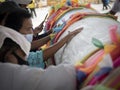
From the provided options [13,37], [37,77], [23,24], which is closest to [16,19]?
[23,24]

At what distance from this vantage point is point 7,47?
1287mm

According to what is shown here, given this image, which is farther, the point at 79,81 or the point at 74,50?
the point at 74,50

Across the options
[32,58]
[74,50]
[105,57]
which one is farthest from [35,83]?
[32,58]

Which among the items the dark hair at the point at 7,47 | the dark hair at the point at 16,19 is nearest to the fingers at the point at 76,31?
the dark hair at the point at 16,19

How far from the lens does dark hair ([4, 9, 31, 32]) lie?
4.71 ft

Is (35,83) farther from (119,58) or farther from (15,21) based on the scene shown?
(15,21)

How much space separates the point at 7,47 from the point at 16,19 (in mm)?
233

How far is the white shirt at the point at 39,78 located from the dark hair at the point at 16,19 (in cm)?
48

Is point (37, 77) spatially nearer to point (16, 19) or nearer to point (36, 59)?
point (16, 19)

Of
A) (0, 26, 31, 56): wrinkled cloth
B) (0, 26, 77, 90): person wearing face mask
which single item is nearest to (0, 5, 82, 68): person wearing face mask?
(0, 26, 31, 56): wrinkled cloth

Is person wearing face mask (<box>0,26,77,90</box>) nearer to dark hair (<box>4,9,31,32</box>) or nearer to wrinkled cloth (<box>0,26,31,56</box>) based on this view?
wrinkled cloth (<box>0,26,31,56</box>)

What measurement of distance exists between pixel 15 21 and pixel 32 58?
0.37 m

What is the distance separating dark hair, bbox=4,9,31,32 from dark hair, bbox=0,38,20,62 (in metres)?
0.17

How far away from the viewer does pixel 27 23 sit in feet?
4.98
